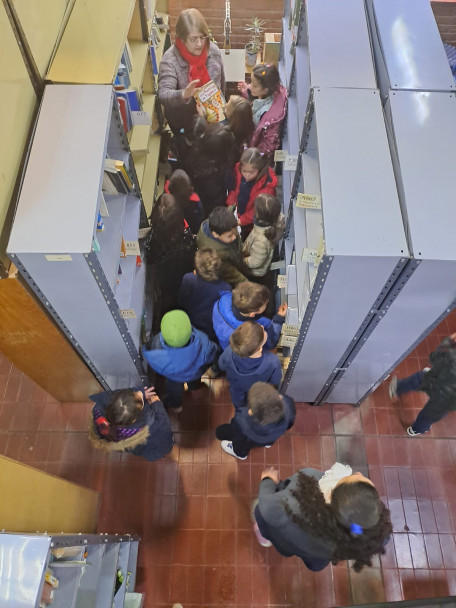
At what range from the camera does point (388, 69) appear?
298cm

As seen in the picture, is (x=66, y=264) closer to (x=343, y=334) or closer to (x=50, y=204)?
(x=50, y=204)

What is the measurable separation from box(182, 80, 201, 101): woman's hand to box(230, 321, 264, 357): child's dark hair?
9.49 feet

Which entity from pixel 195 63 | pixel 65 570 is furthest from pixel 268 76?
pixel 65 570

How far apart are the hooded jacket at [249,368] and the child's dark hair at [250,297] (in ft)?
1.06

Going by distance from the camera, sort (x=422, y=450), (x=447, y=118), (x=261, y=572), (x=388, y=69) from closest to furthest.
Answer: (x=447, y=118) → (x=388, y=69) → (x=261, y=572) → (x=422, y=450)

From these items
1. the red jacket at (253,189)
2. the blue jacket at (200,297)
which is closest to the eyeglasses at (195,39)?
the red jacket at (253,189)

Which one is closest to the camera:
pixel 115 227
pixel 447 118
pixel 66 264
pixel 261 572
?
pixel 66 264

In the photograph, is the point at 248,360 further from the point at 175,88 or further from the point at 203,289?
the point at 175,88

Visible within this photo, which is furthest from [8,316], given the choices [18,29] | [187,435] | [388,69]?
[388,69]

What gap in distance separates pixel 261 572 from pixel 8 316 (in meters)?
2.85

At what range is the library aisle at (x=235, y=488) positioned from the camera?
3473 millimetres

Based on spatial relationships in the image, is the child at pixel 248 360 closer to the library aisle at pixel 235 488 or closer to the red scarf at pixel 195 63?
the library aisle at pixel 235 488

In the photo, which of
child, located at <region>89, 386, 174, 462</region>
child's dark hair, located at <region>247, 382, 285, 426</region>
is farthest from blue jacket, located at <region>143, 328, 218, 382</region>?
child's dark hair, located at <region>247, 382, 285, 426</region>

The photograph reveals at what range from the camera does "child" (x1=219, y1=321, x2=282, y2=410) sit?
2.92 meters
